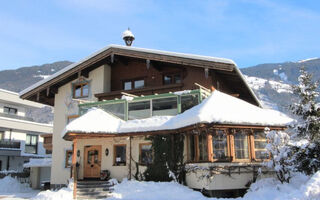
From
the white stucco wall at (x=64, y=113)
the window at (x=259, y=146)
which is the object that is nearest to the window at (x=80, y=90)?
the white stucco wall at (x=64, y=113)

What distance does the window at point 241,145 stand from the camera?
14.9 m

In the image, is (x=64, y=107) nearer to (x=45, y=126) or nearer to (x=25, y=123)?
(x=25, y=123)

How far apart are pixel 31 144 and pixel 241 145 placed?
2920 cm

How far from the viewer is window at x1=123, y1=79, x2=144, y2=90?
20.6 metres

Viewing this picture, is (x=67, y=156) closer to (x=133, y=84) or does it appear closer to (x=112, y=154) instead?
(x=112, y=154)

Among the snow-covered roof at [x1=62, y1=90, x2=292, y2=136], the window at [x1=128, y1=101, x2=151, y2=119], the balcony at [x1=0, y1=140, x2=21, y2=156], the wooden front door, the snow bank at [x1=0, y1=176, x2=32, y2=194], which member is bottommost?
the snow bank at [x1=0, y1=176, x2=32, y2=194]

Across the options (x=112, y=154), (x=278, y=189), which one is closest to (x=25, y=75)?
(x=112, y=154)

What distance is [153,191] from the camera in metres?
14.8

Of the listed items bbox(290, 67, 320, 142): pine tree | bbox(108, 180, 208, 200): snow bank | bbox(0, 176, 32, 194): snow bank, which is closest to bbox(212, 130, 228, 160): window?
bbox(108, 180, 208, 200): snow bank

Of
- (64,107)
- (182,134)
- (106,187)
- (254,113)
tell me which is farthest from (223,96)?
(64,107)

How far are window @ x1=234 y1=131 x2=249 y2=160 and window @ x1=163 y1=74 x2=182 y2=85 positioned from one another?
5.43 metres

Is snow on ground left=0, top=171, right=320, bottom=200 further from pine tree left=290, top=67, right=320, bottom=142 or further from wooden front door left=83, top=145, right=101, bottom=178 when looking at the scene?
wooden front door left=83, top=145, right=101, bottom=178

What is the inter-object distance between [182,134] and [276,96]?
15375cm

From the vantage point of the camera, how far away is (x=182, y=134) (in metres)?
16.3
